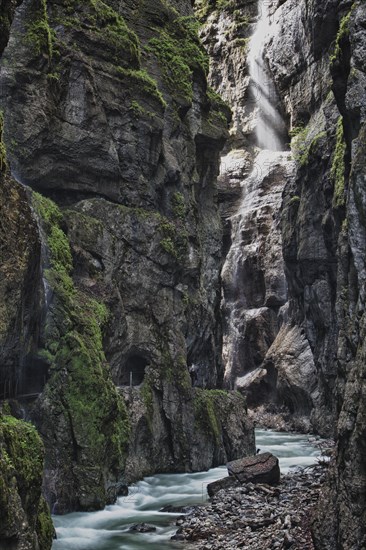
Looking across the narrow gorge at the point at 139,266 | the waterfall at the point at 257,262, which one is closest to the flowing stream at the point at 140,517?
the narrow gorge at the point at 139,266

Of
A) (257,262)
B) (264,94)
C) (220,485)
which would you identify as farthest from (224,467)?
(264,94)

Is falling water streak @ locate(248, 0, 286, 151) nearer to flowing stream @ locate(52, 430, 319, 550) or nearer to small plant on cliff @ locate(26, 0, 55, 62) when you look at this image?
small plant on cliff @ locate(26, 0, 55, 62)

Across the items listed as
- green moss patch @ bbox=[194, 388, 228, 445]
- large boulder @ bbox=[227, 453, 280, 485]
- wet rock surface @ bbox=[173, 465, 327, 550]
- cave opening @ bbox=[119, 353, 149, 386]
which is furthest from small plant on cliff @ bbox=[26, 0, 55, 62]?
wet rock surface @ bbox=[173, 465, 327, 550]

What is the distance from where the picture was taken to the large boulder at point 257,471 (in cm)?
2197

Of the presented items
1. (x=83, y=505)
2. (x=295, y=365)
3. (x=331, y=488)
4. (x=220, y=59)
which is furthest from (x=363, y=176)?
(x=220, y=59)

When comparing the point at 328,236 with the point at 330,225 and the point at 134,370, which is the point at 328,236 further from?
the point at 134,370

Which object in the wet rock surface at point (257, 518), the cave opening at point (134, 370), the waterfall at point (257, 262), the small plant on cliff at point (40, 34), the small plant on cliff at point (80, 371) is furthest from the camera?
the waterfall at point (257, 262)

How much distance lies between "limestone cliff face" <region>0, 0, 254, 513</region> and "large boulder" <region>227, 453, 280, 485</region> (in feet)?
13.6

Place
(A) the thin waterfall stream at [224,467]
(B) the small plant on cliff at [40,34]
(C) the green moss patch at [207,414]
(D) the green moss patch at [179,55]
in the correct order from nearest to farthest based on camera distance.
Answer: (A) the thin waterfall stream at [224,467] < (B) the small plant on cliff at [40,34] < (C) the green moss patch at [207,414] < (D) the green moss patch at [179,55]

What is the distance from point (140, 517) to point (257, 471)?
5405 mm

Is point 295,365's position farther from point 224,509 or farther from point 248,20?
point 248,20

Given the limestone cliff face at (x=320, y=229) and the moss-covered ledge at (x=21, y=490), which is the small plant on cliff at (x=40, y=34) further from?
the moss-covered ledge at (x=21, y=490)

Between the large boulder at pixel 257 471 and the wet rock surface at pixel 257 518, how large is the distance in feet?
1.59

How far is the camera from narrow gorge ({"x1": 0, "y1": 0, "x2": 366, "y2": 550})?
1365 cm
